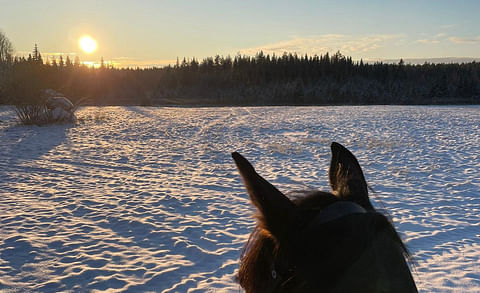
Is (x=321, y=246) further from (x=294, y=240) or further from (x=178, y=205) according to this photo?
(x=178, y=205)

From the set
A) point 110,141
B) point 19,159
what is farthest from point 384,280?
point 110,141

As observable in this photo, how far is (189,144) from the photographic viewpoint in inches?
467

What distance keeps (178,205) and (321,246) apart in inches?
201

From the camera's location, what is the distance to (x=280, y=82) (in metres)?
62.3

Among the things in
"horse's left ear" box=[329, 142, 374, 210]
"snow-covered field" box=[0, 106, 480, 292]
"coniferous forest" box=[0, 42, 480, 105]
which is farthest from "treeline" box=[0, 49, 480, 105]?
"horse's left ear" box=[329, 142, 374, 210]

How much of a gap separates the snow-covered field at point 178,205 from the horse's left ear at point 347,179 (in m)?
0.12

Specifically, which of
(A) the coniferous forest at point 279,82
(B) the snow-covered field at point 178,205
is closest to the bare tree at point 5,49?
(A) the coniferous forest at point 279,82

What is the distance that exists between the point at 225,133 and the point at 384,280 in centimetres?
1383

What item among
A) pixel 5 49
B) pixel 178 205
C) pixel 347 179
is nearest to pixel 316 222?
pixel 347 179

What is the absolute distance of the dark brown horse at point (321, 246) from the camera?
74 cm

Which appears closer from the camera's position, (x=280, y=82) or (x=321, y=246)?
(x=321, y=246)

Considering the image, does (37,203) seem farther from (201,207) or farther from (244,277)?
(244,277)

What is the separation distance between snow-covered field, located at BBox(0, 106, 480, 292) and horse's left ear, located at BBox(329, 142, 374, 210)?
116 mm

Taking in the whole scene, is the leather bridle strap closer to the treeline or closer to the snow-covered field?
the snow-covered field
